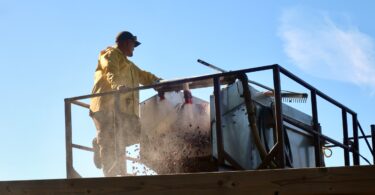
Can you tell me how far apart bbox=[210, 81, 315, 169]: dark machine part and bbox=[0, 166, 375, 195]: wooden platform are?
211 centimetres

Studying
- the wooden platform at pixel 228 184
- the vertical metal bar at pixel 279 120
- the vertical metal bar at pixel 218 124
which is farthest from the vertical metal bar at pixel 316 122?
the wooden platform at pixel 228 184

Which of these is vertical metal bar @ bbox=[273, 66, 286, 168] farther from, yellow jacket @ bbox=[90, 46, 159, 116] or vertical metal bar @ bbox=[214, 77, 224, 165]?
yellow jacket @ bbox=[90, 46, 159, 116]

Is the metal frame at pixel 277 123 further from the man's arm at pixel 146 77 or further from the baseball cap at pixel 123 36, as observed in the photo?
the baseball cap at pixel 123 36

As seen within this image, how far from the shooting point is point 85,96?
628cm

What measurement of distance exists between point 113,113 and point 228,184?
310cm

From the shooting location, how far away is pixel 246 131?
6168 mm

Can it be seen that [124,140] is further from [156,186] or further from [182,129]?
[156,186]

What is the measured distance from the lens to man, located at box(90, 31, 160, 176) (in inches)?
244

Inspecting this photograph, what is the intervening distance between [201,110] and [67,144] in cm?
143

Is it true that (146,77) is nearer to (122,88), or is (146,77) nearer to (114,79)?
(114,79)

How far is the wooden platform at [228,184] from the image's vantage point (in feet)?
10.1

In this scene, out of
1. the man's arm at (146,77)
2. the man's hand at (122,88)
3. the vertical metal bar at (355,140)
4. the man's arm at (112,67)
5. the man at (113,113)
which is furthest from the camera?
the vertical metal bar at (355,140)

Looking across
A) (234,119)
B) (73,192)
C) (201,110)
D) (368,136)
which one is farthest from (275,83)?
(368,136)

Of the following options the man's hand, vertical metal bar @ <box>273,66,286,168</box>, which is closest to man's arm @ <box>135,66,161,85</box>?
the man's hand
